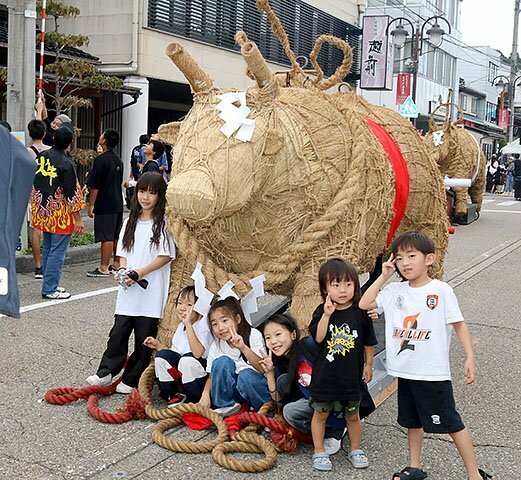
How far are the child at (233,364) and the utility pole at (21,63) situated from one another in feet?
18.5

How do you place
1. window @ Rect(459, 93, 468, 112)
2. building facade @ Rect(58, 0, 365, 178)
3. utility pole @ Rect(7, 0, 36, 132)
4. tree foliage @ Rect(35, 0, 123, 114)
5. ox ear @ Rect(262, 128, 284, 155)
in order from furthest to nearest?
window @ Rect(459, 93, 468, 112) < building facade @ Rect(58, 0, 365, 178) < tree foliage @ Rect(35, 0, 123, 114) < utility pole @ Rect(7, 0, 36, 132) < ox ear @ Rect(262, 128, 284, 155)

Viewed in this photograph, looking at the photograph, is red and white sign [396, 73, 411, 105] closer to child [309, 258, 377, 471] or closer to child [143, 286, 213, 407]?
child [143, 286, 213, 407]

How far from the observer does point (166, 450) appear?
3.53 metres

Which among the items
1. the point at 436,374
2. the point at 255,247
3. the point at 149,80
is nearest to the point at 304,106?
the point at 255,247

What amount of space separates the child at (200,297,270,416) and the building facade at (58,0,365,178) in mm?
9579

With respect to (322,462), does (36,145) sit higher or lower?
higher

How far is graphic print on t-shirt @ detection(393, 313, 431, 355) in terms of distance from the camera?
126 inches

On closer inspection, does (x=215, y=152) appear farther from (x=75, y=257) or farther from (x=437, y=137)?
(x=437, y=137)

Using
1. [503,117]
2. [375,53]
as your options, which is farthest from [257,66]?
[503,117]

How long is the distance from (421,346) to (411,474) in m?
0.57

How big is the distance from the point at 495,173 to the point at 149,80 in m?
17.3

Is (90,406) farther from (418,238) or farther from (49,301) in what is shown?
(49,301)

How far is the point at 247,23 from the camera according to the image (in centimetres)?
1741

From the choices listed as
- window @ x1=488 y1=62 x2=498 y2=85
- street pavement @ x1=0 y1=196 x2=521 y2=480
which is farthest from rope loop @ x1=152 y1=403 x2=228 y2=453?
window @ x1=488 y1=62 x2=498 y2=85
